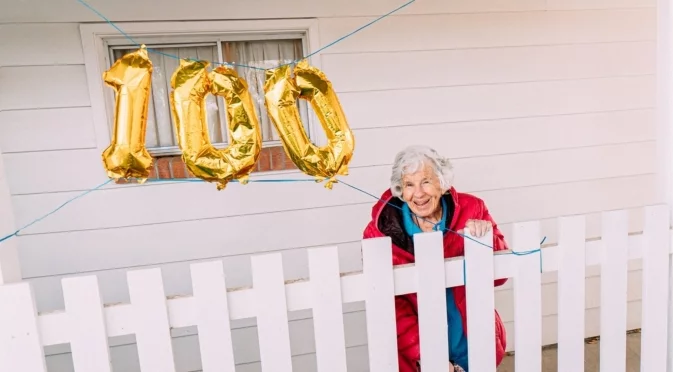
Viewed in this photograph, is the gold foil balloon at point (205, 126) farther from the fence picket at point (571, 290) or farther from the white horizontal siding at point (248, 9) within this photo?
the white horizontal siding at point (248, 9)

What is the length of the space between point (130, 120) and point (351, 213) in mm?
1503

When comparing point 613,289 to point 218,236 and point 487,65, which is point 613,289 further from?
point 218,236

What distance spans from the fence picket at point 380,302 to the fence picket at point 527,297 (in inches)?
15.4

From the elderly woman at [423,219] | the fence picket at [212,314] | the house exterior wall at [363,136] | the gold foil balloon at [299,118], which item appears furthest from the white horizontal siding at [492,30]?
the fence picket at [212,314]

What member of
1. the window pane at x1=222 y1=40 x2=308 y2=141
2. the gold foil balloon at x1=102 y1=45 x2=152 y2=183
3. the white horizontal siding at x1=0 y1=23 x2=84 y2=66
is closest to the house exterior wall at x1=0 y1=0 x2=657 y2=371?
the white horizontal siding at x1=0 y1=23 x2=84 y2=66

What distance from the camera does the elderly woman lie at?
148 cm

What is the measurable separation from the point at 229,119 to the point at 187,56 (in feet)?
4.26

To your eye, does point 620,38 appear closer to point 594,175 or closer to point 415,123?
point 594,175

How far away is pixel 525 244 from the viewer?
1.26 m

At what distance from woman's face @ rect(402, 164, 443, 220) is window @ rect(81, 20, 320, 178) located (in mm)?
821

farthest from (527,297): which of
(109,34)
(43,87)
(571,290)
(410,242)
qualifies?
(43,87)

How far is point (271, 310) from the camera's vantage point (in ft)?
3.78

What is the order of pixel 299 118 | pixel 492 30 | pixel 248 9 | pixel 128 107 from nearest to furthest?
pixel 128 107, pixel 299 118, pixel 248 9, pixel 492 30

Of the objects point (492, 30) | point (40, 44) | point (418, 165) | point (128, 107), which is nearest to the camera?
point (128, 107)
